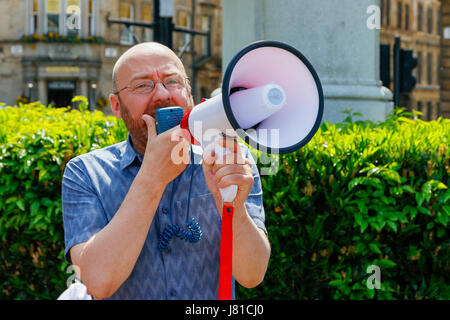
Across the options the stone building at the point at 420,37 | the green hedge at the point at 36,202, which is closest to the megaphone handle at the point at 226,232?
the green hedge at the point at 36,202

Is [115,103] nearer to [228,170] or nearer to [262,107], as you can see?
[228,170]

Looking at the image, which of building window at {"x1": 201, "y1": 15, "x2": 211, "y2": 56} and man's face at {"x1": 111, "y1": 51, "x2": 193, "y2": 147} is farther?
building window at {"x1": 201, "y1": 15, "x2": 211, "y2": 56}

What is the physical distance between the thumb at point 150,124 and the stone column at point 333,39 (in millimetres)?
3008

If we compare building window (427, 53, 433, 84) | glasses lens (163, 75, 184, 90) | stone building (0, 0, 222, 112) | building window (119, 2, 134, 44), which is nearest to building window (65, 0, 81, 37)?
stone building (0, 0, 222, 112)

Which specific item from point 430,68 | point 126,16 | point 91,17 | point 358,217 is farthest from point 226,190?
point 430,68

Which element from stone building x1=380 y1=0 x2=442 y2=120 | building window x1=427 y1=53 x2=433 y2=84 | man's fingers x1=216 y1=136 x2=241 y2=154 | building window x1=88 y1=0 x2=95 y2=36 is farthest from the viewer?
building window x1=427 y1=53 x2=433 y2=84

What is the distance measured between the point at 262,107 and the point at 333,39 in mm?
3612

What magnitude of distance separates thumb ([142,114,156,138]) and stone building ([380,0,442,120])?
38117mm

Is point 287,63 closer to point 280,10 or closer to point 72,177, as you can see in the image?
point 72,177

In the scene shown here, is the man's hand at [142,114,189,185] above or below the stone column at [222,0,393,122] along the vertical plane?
below

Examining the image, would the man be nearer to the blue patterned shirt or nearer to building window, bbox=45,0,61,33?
the blue patterned shirt

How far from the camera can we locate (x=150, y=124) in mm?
Result: 2023

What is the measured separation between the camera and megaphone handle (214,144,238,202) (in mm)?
1693

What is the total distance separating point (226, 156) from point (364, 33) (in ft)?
12.2
